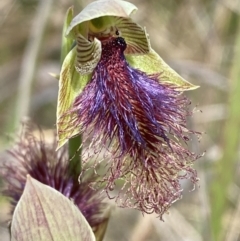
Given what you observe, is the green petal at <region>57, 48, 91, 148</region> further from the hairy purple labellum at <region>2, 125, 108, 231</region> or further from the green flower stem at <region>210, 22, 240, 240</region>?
the green flower stem at <region>210, 22, 240, 240</region>

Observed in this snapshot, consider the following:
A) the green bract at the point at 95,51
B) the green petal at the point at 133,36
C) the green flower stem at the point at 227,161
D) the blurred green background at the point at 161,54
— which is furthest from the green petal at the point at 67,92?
the blurred green background at the point at 161,54

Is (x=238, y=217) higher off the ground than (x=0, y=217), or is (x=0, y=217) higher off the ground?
(x=238, y=217)

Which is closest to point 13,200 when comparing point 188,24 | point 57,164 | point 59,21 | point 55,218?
point 57,164

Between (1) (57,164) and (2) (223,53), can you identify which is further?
(2) (223,53)

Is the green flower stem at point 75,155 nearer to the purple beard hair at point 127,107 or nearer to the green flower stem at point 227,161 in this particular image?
the purple beard hair at point 127,107

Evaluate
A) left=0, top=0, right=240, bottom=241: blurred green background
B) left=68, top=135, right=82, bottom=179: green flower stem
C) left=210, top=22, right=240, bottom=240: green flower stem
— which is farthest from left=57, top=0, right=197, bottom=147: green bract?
left=0, top=0, right=240, bottom=241: blurred green background

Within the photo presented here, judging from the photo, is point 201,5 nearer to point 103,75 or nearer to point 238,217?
point 238,217
